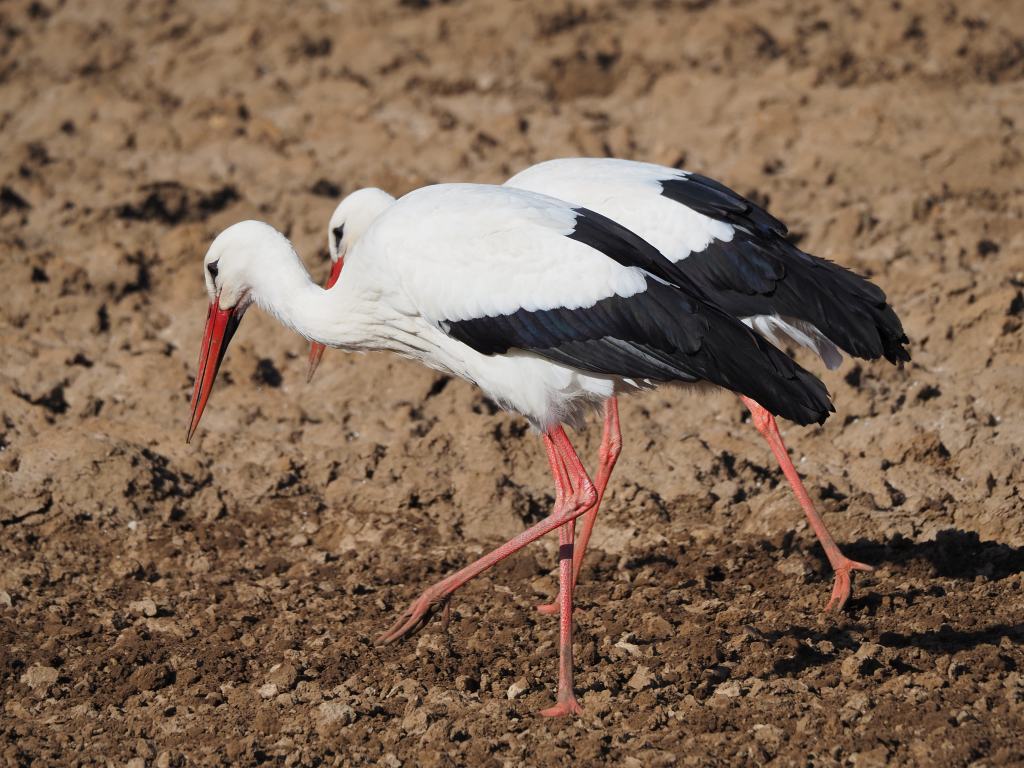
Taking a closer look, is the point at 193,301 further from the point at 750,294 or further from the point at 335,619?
the point at 750,294

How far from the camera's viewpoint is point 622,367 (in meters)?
5.55

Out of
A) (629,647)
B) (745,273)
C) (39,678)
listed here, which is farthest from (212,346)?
(745,273)

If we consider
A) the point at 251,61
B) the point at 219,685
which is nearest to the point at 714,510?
the point at 219,685

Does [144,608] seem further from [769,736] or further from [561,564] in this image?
[769,736]

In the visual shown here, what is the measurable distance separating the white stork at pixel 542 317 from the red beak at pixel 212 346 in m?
0.58

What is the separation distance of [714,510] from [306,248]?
3.62 metres

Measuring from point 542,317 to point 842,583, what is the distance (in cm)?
175

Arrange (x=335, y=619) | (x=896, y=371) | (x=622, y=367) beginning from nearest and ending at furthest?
(x=622, y=367)
(x=335, y=619)
(x=896, y=371)

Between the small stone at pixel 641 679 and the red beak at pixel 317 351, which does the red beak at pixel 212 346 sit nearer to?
the red beak at pixel 317 351

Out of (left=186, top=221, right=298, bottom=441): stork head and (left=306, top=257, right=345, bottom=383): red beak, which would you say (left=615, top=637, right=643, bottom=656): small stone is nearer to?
(left=186, top=221, right=298, bottom=441): stork head

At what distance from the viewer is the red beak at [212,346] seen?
20.9ft

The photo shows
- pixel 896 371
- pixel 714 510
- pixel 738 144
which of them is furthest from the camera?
pixel 738 144

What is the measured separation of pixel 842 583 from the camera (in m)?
5.95

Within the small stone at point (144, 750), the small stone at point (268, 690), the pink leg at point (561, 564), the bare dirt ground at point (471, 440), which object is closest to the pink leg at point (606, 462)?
the bare dirt ground at point (471, 440)
